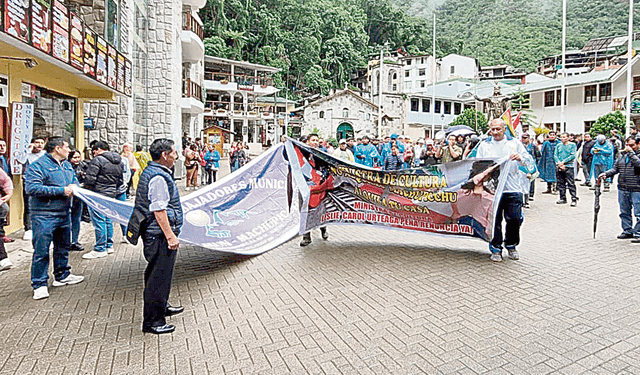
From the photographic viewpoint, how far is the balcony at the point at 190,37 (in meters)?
27.7

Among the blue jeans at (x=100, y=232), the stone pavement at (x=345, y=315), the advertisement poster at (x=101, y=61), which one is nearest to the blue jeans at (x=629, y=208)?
the stone pavement at (x=345, y=315)

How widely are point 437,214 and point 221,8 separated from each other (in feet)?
190

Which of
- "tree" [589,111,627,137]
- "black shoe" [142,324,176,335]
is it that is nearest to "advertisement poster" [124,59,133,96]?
"black shoe" [142,324,176,335]

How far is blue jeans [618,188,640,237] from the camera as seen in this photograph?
335 inches

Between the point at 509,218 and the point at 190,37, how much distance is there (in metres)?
24.8

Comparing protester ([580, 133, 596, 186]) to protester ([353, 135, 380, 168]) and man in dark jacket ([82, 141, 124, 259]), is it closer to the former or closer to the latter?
protester ([353, 135, 380, 168])

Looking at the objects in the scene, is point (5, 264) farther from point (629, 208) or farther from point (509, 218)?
point (629, 208)

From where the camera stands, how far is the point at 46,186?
5.53 meters

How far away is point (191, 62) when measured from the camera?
1379 inches

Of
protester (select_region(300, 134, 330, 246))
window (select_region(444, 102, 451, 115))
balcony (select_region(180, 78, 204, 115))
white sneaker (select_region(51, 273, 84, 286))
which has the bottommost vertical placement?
white sneaker (select_region(51, 273, 84, 286))

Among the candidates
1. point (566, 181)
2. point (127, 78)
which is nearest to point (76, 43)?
point (127, 78)

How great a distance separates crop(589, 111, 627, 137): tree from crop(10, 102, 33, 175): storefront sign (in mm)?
31937

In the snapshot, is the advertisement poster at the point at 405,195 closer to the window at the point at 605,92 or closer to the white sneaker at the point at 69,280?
the white sneaker at the point at 69,280

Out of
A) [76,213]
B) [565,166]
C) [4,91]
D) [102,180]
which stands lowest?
[76,213]
